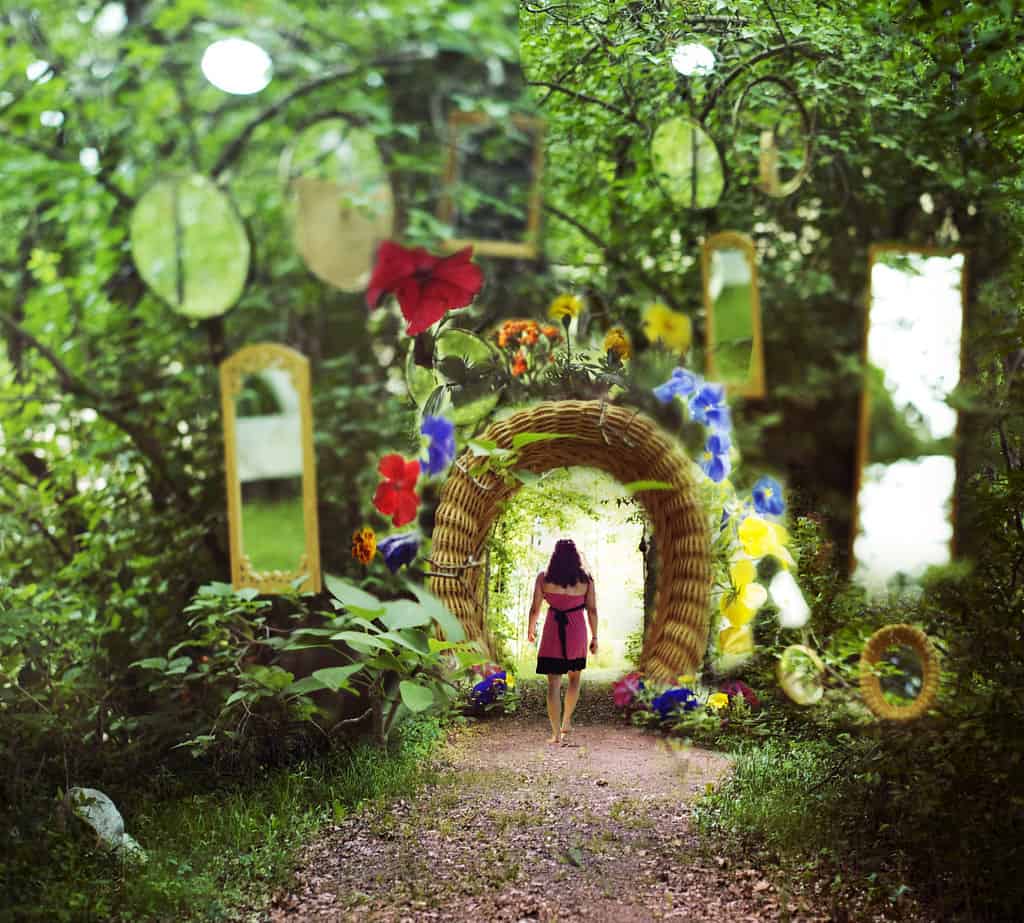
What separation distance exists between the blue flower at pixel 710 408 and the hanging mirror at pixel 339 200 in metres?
0.88

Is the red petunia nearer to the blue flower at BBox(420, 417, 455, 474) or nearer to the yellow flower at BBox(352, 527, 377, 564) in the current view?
the blue flower at BBox(420, 417, 455, 474)

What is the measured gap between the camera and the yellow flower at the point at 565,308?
1229 mm

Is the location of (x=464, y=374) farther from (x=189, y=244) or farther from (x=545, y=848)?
(x=189, y=244)

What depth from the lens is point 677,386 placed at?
1195 mm

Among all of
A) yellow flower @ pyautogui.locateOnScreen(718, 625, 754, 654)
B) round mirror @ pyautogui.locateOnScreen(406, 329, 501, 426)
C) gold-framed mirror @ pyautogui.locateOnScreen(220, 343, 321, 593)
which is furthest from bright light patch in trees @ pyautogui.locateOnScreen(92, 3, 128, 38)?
yellow flower @ pyautogui.locateOnScreen(718, 625, 754, 654)

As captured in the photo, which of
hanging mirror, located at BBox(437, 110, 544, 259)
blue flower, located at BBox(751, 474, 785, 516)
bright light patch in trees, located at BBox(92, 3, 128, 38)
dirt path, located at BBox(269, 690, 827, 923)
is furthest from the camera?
bright light patch in trees, located at BBox(92, 3, 128, 38)

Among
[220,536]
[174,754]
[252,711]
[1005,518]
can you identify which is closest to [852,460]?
[1005,518]

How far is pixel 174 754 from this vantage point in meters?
1.38

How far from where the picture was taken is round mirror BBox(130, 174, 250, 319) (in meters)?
1.87

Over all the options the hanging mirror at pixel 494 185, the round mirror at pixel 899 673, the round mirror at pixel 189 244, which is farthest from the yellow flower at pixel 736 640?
the round mirror at pixel 189 244

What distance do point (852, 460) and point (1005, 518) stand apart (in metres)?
0.19

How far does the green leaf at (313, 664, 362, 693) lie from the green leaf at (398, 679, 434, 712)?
0.09 m

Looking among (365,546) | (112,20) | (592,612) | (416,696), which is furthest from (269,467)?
(112,20)

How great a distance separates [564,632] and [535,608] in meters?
0.04
